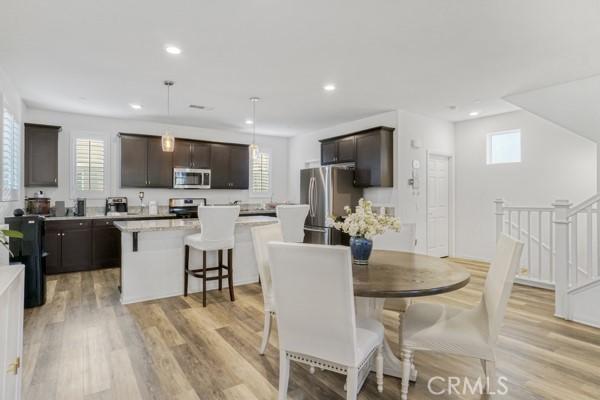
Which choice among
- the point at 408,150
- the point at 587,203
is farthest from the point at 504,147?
the point at 587,203

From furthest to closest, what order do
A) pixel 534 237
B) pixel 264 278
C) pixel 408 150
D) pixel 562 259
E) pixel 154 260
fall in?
pixel 408 150 → pixel 534 237 → pixel 154 260 → pixel 562 259 → pixel 264 278

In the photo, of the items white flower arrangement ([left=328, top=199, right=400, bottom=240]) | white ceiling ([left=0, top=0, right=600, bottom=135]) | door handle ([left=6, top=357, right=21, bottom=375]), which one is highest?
white ceiling ([left=0, top=0, right=600, bottom=135])

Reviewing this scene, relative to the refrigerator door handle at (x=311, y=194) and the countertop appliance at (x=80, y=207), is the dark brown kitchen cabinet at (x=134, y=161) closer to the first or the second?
the countertop appliance at (x=80, y=207)

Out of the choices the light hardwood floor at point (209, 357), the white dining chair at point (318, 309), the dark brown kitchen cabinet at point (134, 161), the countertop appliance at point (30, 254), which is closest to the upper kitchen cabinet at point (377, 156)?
the light hardwood floor at point (209, 357)

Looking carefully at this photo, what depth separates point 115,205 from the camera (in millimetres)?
5699

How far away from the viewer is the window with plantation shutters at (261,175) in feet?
24.1

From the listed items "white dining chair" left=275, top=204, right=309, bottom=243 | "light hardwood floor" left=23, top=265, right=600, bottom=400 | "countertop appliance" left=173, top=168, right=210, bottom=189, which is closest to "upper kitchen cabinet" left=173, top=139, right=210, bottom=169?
"countertop appliance" left=173, top=168, right=210, bottom=189

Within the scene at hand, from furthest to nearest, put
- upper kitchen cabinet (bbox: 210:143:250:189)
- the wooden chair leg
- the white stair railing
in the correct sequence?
upper kitchen cabinet (bbox: 210:143:250:189), the white stair railing, the wooden chair leg

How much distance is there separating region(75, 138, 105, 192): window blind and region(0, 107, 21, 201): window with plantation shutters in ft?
3.28

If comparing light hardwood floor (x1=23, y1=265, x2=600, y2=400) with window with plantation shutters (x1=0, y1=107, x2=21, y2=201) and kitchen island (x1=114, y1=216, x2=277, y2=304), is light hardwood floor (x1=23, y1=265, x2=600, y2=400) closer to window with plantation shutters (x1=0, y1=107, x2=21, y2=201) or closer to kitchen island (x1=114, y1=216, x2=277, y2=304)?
kitchen island (x1=114, y1=216, x2=277, y2=304)

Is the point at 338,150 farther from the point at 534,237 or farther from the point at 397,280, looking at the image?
the point at 397,280

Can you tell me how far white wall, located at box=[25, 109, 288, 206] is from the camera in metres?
5.40

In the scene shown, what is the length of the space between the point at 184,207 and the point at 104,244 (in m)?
1.49

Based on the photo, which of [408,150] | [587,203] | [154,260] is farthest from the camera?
[408,150]
